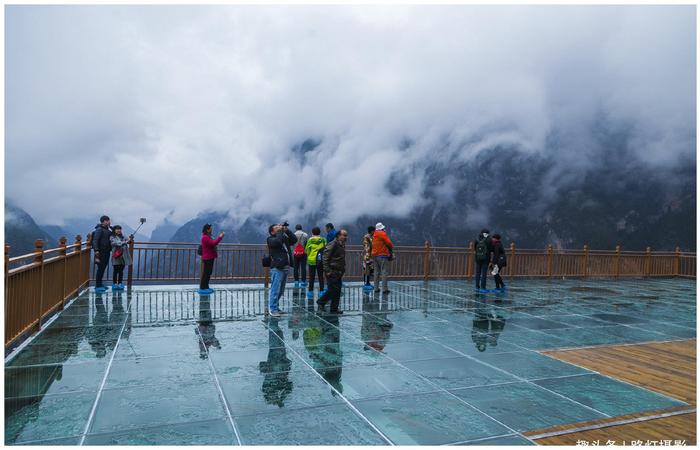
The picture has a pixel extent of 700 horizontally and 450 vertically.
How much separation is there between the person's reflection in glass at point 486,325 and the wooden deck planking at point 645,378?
940 millimetres

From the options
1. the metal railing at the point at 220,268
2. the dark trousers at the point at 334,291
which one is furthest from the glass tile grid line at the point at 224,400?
the dark trousers at the point at 334,291

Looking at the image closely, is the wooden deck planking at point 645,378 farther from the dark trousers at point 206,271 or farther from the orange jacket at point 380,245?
the dark trousers at point 206,271

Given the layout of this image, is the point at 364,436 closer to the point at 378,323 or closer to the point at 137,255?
the point at 378,323

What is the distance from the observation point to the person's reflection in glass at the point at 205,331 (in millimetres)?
6705

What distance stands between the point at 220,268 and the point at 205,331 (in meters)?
7.71

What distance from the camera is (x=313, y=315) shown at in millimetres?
9453

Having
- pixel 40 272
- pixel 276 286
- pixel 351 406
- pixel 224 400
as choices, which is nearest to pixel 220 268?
pixel 276 286

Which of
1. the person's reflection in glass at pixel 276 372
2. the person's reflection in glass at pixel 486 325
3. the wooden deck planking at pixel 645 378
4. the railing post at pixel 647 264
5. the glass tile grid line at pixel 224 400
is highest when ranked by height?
the railing post at pixel 647 264

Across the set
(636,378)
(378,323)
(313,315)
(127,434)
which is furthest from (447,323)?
(127,434)

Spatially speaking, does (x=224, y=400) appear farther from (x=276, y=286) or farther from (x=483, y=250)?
(x=483, y=250)

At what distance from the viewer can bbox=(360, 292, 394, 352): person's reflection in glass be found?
725 cm

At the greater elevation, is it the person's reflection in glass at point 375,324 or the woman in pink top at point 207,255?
the woman in pink top at point 207,255

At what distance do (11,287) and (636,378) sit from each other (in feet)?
26.4

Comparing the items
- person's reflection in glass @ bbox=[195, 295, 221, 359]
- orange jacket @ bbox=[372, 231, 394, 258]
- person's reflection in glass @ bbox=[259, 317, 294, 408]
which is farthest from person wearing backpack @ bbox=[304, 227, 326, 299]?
person's reflection in glass @ bbox=[259, 317, 294, 408]
